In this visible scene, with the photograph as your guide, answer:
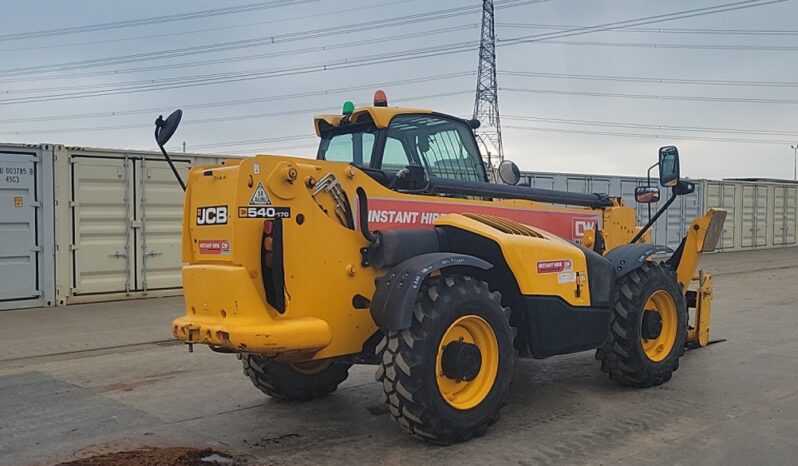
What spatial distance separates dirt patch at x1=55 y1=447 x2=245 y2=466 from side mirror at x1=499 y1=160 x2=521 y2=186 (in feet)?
10.6

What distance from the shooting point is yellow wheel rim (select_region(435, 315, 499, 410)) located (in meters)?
4.69

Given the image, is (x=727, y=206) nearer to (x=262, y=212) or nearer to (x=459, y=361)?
(x=459, y=361)

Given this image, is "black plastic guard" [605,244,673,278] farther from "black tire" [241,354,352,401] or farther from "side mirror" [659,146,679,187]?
"black tire" [241,354,352,401]

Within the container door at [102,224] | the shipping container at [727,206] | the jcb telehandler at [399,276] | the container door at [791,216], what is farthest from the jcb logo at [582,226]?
the container door at [791,216]

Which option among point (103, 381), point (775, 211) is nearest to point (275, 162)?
point (103, 381)

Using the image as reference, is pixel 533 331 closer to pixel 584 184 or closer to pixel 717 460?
pixel 717 460

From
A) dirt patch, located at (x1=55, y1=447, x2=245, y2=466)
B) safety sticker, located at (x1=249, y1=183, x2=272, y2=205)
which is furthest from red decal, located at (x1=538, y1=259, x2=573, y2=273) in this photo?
dirt patch, located at (x1=55, y1=447, x2=245, y2=466)

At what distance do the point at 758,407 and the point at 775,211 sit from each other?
2511 centimetres

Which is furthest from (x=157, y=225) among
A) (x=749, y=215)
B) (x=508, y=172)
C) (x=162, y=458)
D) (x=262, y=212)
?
(x=749, y=215)

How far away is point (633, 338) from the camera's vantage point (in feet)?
19.6

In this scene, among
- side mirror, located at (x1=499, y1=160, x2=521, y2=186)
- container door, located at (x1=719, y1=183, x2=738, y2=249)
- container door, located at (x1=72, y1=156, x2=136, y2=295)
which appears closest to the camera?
side mirror, located at (x1=499, y1=160, x2=521, y2=186)

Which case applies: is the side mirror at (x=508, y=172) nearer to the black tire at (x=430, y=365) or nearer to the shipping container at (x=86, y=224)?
the black tire at (x=430, y=365)

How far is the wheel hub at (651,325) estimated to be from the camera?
6207 mm

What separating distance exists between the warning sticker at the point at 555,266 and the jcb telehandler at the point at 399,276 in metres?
0.01
